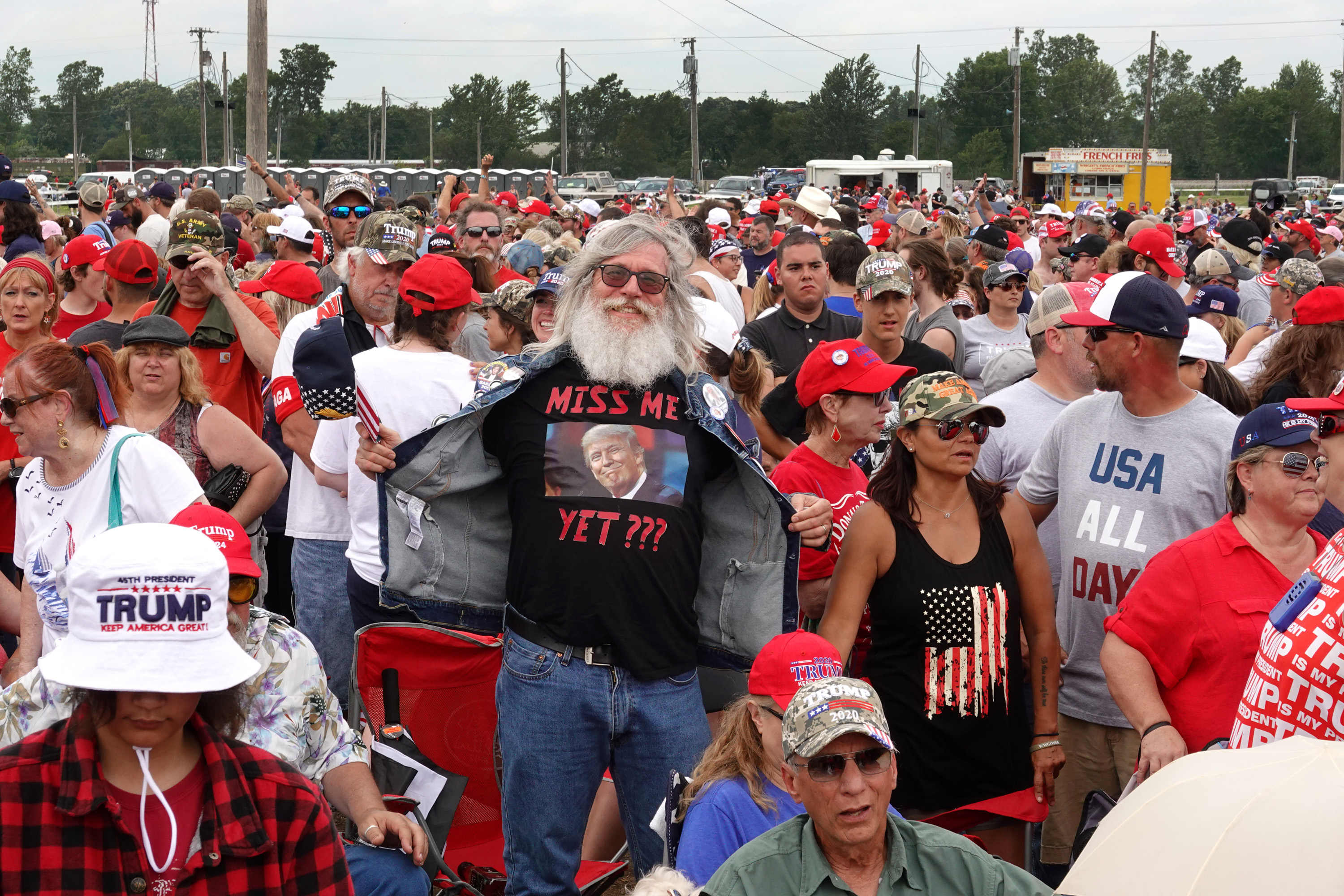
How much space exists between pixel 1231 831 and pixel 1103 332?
2920mm

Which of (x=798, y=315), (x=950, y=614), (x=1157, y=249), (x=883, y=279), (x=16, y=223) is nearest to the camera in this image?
(x=950, y=614)

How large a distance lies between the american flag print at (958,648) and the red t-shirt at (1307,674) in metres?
0.90

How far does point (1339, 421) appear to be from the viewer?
3.70 m

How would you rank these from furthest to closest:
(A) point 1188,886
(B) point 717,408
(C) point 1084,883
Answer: (B) point 717,408, (C) point 1084,883, (A) point 1188,886

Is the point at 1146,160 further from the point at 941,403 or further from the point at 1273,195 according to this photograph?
the point at 941,403

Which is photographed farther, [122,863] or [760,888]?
[760,888]

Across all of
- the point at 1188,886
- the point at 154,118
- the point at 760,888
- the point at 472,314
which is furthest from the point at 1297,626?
the point at 154,118

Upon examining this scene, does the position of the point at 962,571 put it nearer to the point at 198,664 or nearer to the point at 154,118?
the point at 198,664

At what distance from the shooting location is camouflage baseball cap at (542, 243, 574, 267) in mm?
8781

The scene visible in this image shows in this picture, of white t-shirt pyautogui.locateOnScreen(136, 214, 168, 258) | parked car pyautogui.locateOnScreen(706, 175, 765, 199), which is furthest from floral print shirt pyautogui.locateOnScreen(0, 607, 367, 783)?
parked car pyautogui.locateOnScreen(706, 175, 765, 199)

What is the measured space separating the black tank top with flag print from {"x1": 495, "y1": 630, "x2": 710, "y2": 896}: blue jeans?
0.63 meters

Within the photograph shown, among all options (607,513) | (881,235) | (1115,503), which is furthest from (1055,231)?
(607,513)

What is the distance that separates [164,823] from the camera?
2162 millimetres

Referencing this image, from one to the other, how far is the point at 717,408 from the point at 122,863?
1885mm
